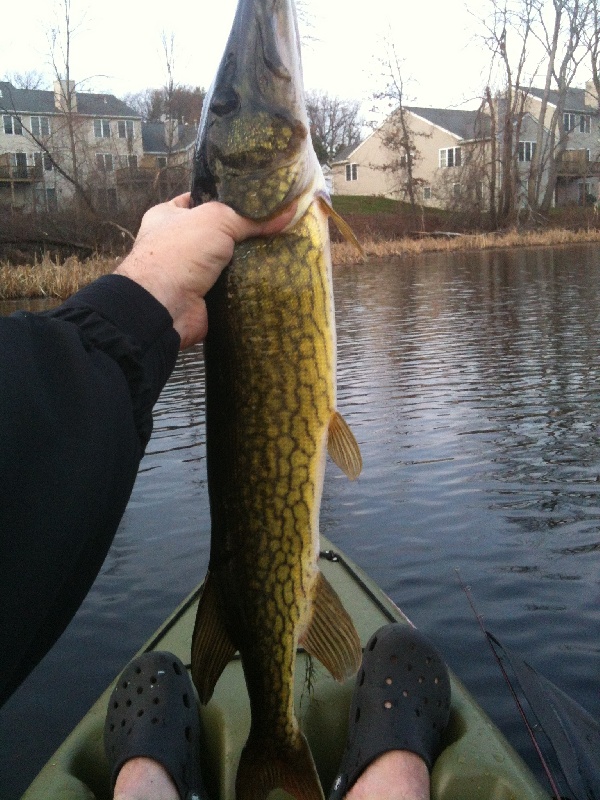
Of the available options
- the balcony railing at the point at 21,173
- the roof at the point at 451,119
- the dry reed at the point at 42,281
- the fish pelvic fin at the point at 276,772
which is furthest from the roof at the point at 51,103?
the fish pelvic fin at the point at 276,772

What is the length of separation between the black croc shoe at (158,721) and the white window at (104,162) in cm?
4733

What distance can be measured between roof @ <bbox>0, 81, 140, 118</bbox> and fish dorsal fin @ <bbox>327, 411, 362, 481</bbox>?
56.9 meters

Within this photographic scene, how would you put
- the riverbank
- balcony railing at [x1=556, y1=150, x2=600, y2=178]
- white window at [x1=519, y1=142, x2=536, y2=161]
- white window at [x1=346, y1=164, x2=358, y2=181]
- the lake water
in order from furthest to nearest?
white window at [x1=346, y1=164, x2=358, y2=181] → balcony railing at [x1=556, y1=150, x2=600, y2=178] → white window at [x1=519, y1=142, x2=536, y2=161] → the riverbank → the lake water

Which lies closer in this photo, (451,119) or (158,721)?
(158,721)

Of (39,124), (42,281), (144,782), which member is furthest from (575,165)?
(144,782)

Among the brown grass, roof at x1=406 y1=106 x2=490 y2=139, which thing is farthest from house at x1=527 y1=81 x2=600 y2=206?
the brown grass

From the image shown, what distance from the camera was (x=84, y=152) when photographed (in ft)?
150

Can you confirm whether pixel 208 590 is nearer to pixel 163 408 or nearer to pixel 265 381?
pixel 265 381

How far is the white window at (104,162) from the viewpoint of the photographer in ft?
158

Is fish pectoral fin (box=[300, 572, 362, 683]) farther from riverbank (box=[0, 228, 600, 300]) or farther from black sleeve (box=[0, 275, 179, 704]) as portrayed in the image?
riverbank (box=[0, 228, 600, 300])

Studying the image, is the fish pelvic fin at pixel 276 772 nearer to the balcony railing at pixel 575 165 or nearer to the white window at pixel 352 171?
the balcony railing at pixel 575 165

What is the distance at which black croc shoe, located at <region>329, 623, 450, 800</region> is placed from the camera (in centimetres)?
306

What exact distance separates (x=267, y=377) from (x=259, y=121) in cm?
72

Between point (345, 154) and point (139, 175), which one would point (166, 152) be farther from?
point (345, 154)
